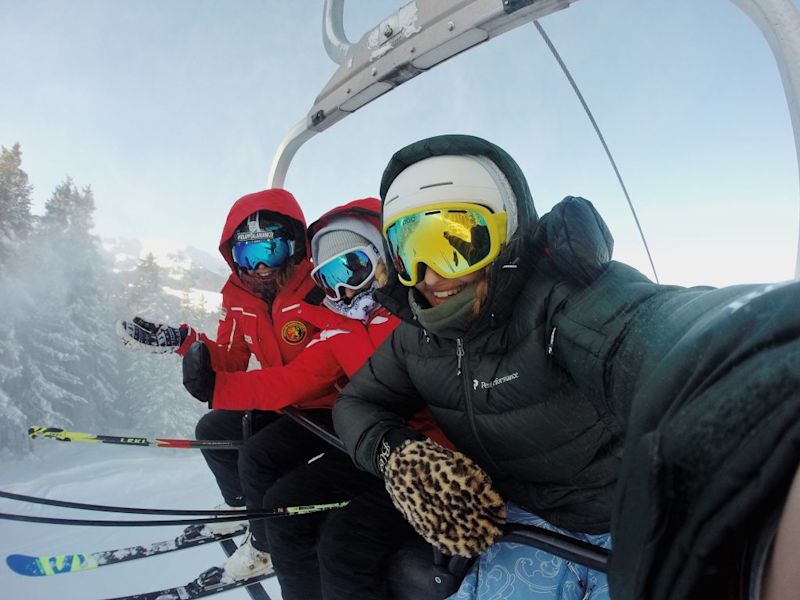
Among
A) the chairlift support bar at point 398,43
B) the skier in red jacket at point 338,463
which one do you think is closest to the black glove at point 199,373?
the skier in red jacket at point 338,463

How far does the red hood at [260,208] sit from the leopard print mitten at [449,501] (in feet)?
6.82

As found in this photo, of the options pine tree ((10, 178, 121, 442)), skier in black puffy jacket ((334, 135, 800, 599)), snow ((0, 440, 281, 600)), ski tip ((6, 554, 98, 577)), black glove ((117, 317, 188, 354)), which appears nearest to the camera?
skier in black puffy jacket ((334, 135, 800, 599))

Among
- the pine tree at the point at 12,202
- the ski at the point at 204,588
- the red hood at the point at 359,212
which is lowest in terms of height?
→ the ski at the point at 204,588

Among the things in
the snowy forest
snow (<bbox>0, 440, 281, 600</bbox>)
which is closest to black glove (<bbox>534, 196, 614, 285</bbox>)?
snow (<bbox>0, 440, 281, 600</bbox>)

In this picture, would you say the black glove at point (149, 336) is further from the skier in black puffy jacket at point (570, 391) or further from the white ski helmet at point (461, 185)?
the white ski helmet at point (461, 185)

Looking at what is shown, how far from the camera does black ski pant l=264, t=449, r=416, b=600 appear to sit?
1635 mm

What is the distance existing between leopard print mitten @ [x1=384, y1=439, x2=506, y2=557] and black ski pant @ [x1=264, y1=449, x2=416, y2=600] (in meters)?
0.46

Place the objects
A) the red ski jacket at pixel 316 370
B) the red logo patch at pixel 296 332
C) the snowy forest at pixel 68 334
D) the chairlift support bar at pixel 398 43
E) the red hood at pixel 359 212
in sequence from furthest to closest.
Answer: the snowy forest at pixel 68 334 < the red logo patch at pixel 296 332 < the red hood at pixel 359 212 < the red ski jacket at pixel 316 370 < the chairlift support bar at pixel 398 43

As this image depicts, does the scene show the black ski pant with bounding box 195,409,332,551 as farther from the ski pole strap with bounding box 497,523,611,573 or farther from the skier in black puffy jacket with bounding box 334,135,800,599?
the ski pole strap with bounding box 497,523,611,573

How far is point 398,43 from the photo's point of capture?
7.66ft

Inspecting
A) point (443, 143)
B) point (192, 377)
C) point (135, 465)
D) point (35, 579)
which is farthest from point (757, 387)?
point (135, 465)

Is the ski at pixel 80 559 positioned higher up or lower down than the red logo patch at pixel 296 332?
lower down

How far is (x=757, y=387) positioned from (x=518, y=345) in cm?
91

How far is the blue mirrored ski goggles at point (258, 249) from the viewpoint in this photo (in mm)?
2904
